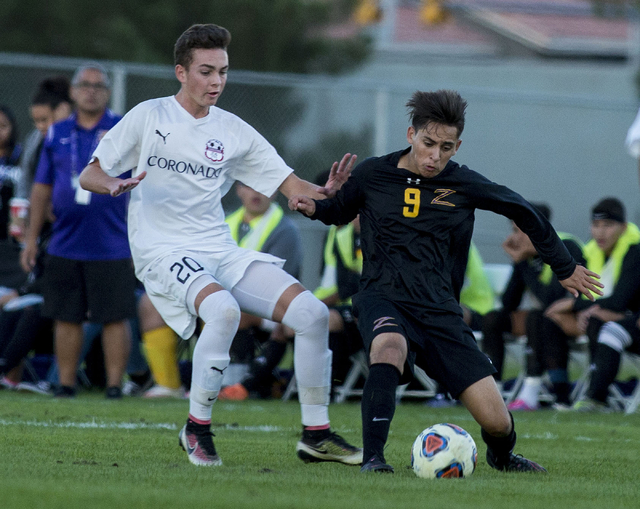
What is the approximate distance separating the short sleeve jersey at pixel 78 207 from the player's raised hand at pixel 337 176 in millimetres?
3506

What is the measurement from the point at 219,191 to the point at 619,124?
9.10 m

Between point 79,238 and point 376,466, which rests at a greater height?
point 79,238

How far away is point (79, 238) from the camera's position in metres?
8.61

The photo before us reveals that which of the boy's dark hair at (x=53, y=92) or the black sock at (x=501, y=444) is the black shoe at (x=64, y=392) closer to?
the boy's dark hair at (x=53, y=92)

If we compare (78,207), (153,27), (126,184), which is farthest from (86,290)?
(153,27)

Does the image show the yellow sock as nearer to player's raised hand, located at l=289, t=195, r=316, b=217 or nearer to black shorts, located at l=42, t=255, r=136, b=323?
black shorts, located at l=42, t=255, r=136, b=323

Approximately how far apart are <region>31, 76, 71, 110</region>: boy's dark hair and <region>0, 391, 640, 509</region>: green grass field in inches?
112

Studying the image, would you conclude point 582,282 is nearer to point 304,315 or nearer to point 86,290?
point 304,315

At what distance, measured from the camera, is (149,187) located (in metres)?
5.62

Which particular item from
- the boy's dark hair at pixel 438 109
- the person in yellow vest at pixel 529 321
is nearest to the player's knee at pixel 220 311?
the boy's dark hair at pixel 438 109

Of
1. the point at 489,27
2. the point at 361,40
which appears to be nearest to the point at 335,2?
the point at 361,40

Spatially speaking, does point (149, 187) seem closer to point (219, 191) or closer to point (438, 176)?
point (219, 191)

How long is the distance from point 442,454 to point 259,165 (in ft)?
6.03

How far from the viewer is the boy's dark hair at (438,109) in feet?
16.9
